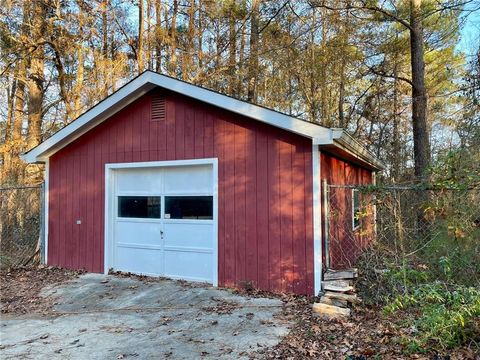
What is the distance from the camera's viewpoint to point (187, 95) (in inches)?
277

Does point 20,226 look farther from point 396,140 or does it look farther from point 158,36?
point 396,140

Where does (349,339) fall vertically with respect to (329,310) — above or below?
below

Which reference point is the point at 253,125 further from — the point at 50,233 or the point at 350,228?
the point at 50,233

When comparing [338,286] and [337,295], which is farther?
[338,286]

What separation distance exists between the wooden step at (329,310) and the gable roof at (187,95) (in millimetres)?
2304

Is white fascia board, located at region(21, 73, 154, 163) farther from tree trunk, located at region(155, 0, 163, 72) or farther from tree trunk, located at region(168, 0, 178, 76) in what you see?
tree trunk, located at region(155, 0, 163, 72)

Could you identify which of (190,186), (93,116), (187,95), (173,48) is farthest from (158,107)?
(173,48)

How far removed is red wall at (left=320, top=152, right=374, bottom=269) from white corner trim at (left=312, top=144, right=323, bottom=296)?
18 cm

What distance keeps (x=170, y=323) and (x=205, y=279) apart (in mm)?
1945

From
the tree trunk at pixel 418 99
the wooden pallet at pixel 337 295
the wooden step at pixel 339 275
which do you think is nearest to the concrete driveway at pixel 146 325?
the wooden pallet at pixel 337 295

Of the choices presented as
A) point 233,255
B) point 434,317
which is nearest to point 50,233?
point 233,255

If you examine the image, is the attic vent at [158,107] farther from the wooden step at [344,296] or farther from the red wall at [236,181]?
the wooden step at [344,296]

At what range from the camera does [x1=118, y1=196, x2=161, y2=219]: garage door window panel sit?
7.76 metres

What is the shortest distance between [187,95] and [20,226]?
5.78 meters
